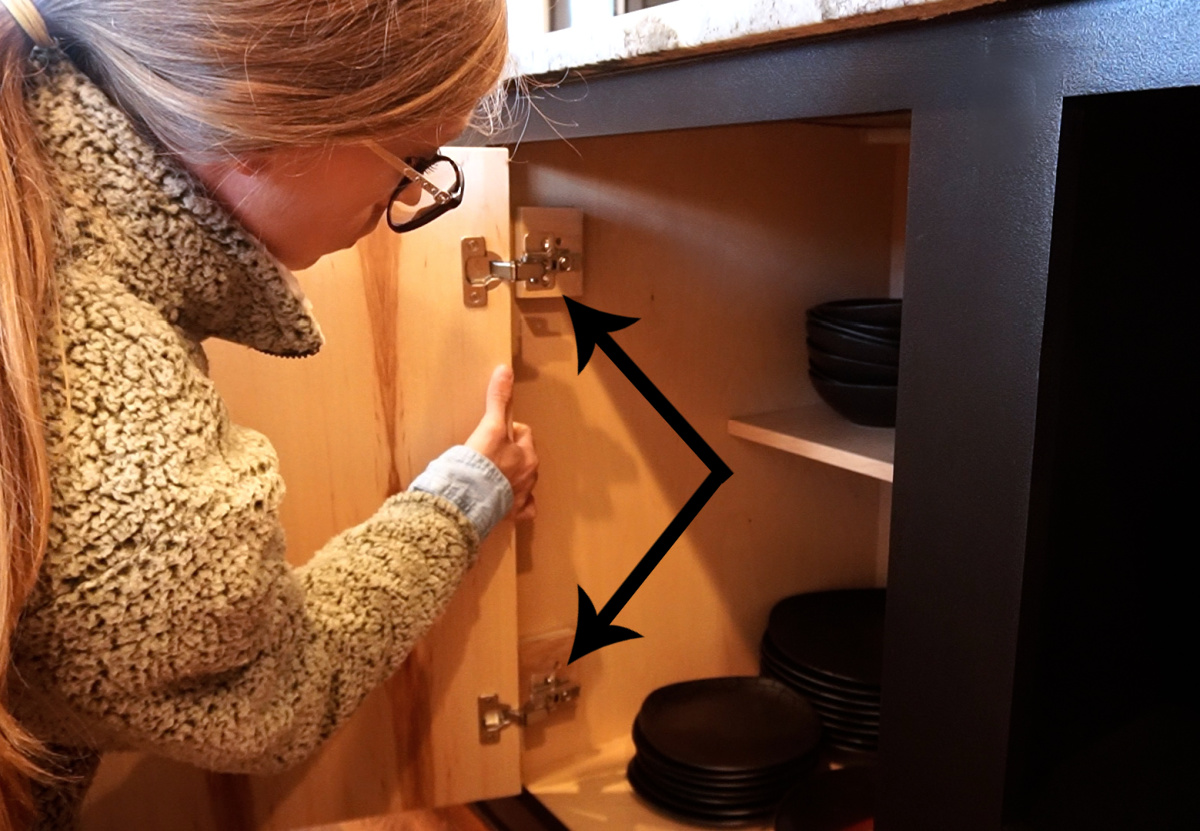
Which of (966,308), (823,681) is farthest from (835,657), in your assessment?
(966,308)

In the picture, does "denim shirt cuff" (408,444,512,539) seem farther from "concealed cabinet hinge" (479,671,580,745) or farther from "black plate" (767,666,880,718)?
"black plate" (767,666,880,718)

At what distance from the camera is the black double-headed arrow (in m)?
1.10

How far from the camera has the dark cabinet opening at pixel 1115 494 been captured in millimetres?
494

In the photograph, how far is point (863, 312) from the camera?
1108 mm

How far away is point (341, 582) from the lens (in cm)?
74

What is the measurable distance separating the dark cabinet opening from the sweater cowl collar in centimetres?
47

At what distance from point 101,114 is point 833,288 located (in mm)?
975

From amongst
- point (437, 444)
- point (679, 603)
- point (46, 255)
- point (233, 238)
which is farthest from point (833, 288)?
point (46, 255)

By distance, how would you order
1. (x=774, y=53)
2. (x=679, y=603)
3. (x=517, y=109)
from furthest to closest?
1. (x=679, y=603)
2. (x=517, y=109)
3. (x=774, y=53)

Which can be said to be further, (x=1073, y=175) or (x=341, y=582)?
(x=341, y=582)

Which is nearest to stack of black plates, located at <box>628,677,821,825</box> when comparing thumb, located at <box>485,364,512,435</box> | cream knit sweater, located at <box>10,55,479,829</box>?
thumb, located at <box>485,364,512,435</box>

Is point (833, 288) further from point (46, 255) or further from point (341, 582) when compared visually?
point (46, 255)

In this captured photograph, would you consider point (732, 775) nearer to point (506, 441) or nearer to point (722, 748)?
point (722, 748)

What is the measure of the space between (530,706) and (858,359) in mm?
570
